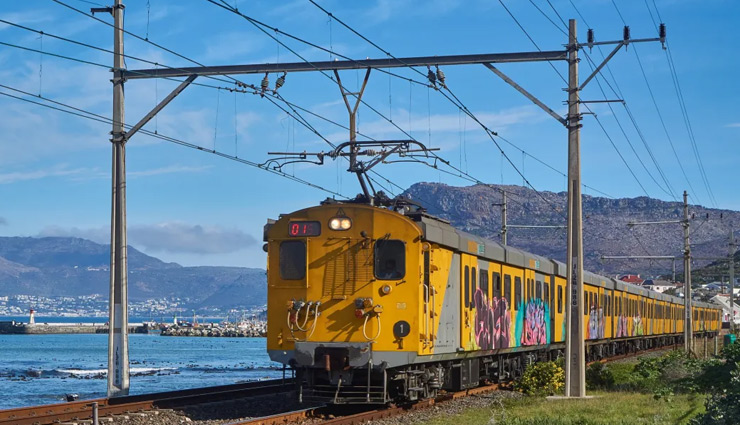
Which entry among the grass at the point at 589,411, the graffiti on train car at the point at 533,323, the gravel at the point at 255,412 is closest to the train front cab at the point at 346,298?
the gravel at the point at 255,412

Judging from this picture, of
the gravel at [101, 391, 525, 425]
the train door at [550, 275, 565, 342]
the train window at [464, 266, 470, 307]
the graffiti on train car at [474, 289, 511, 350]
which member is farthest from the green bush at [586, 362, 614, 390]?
the train window at [464, 266, 470, 307]

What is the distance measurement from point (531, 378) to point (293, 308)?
27.6 ft

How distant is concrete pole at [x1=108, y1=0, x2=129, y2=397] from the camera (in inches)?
864

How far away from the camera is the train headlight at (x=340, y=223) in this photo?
1857 centimetres

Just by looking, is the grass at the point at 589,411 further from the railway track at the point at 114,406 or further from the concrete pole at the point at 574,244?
the railway track at the point at 114,406

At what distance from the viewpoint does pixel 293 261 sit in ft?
61.6

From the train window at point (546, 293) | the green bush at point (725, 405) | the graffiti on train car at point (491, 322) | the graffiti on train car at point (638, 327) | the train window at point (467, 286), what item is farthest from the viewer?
the graffiti on train car at point (638, 327)

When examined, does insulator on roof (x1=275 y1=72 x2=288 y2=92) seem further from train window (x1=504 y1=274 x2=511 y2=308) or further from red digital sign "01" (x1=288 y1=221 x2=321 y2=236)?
train window (x1=504 y1=274 x2=511 y2=308)

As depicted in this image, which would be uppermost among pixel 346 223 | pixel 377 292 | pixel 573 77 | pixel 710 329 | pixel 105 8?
pixel 105 8

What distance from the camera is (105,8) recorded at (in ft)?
75.6

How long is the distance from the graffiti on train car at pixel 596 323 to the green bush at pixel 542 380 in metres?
10.4

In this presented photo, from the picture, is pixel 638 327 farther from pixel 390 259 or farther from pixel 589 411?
pixel 390 259

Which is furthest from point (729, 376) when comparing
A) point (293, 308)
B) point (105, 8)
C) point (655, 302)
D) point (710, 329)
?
point (710, 329)

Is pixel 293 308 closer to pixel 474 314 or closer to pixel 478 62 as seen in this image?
pixel 474 314
